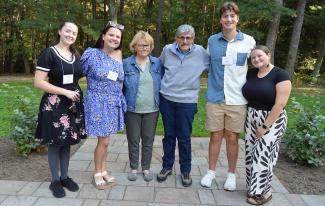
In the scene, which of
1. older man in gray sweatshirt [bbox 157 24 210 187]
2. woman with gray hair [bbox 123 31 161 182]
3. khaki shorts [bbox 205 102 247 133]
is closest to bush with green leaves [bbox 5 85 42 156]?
woman with gray hair [bbox 123 31 161 182]

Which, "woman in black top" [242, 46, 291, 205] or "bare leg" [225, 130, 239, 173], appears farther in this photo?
"bare leg" [225, 130, 239, 173]

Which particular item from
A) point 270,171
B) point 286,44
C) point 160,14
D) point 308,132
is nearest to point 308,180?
point 308,132

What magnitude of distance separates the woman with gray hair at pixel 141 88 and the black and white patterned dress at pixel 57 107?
1.83ft

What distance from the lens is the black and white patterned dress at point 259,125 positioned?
345cm

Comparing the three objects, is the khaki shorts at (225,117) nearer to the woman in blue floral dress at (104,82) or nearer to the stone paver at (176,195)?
the stone paver at (176,195)

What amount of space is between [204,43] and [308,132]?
53.2 ft

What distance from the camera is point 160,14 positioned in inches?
683

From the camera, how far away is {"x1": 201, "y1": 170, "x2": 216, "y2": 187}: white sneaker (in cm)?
402

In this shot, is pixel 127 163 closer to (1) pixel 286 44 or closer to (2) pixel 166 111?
(2) pixel 166 111

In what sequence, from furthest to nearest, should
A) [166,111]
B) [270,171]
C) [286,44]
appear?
[286,44], [166,111], [270,171]

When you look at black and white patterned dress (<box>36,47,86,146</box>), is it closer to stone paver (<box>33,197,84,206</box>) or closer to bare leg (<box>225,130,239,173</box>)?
stone paver (<box>33,197,84,206</box>)

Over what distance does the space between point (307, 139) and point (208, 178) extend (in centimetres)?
153

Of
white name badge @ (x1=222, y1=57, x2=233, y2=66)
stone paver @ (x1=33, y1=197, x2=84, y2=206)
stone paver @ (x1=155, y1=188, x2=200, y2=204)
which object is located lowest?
stone paver @ (x1=33, y1=197, x2=84, y2=206)

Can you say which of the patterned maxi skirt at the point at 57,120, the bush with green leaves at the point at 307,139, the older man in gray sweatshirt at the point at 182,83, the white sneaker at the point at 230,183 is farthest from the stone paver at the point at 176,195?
the bush with green leaves at the point at 307,139
